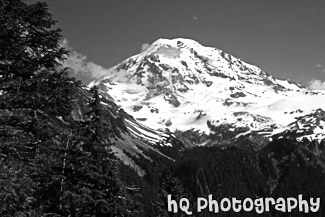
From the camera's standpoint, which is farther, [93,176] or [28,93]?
[93,176]

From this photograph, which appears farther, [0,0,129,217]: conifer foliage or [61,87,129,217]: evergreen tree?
[61,87,129,217]: evergreen tree

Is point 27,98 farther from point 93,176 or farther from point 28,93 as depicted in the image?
point 93,176

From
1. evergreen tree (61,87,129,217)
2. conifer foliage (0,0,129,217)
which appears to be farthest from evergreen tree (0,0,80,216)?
evergreen tree (61,87,129,217)

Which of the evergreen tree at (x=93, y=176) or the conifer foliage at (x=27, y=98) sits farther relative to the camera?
the evergreen tree at (x=93, y=176)

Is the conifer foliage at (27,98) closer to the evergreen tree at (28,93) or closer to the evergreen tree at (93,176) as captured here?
the evergreen tree at (28,93)

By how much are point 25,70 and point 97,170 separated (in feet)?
33.3

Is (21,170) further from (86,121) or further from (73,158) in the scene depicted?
(86,121)

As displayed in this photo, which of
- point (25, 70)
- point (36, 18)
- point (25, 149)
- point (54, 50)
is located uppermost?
point (36, 18)

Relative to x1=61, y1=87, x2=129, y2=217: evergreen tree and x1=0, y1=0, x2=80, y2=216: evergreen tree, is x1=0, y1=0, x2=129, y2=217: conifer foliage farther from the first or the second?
x1=61, y1=87, x2=129, y2=217: evergreen tree

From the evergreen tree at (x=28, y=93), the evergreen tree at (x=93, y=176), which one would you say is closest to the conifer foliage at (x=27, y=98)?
the evergreen tree at (x=28, y=93)

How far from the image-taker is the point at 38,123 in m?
11.8

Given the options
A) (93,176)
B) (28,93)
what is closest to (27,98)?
(28,93)

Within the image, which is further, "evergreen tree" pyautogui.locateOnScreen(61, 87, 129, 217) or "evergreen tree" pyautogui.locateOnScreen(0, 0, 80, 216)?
"evergreen tree" pyautogui.locateOnScreen(61, 87, 129, 217)

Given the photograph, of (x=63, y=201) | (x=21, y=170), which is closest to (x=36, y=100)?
(x=21, y=170)
